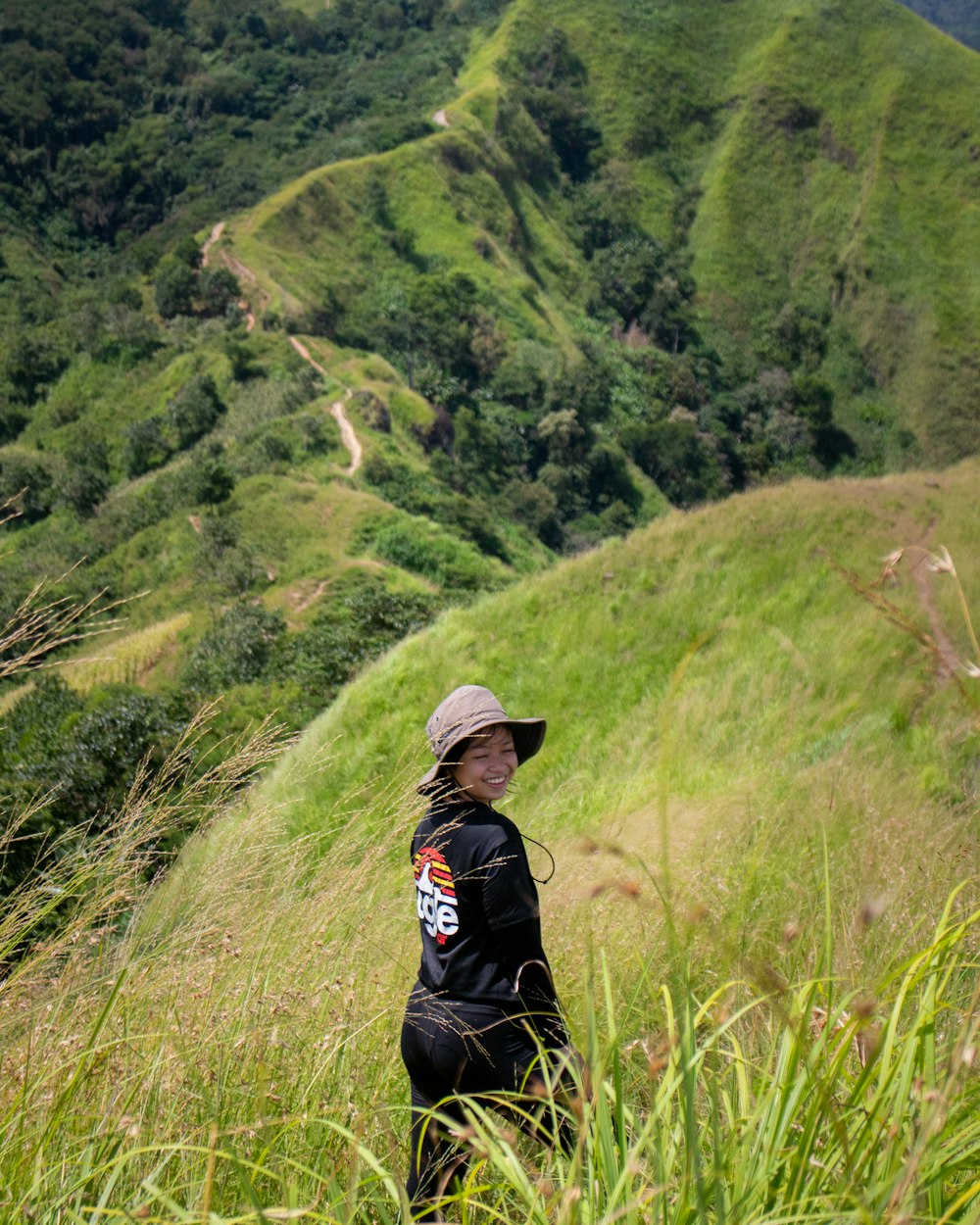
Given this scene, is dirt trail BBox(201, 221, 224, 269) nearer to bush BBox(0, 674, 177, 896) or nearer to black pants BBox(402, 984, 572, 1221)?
bush BBox(0, 674, 177, 896)

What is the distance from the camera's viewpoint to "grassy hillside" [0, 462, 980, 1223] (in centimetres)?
145

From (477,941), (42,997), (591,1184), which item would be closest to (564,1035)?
(477,941)

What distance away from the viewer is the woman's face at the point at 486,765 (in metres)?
2.33

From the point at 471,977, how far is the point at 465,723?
533 mm

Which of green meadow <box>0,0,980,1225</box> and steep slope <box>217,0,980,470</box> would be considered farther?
steep slope <box>217,0,980,470</box>

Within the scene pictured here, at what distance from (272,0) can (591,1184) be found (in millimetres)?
107068

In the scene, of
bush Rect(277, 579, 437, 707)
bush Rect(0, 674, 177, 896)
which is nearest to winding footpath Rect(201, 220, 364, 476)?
bush Rect(277, 579, 437, 707)

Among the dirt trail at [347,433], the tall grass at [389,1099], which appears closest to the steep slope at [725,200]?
the dirt trail at [347,433]

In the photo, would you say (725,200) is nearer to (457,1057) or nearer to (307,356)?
(307,356)

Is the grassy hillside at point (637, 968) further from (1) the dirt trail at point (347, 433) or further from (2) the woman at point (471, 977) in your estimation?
(1) the dirt trail at point (347, 433)

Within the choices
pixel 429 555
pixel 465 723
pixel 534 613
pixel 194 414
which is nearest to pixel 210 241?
pixel 194 414

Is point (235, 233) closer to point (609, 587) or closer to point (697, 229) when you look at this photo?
point (697, 229)

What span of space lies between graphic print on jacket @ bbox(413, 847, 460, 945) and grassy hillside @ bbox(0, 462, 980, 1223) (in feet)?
0.67

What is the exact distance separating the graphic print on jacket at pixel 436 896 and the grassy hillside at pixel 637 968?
0.20 m
